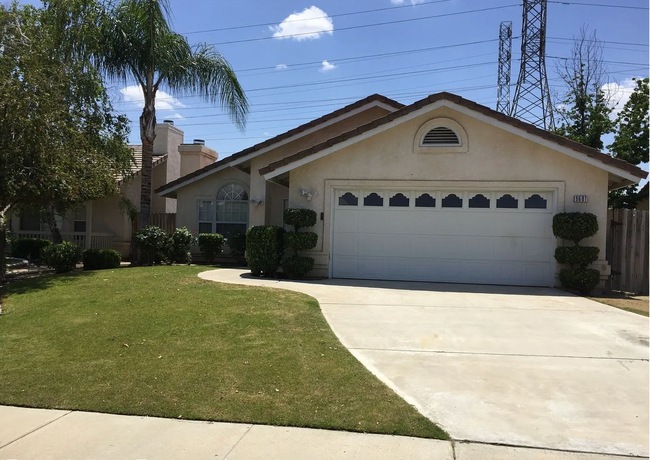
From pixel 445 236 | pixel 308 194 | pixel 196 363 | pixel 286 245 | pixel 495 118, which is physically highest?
pixel 495 118

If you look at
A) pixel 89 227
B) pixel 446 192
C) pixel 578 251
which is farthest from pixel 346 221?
pixel 89 227

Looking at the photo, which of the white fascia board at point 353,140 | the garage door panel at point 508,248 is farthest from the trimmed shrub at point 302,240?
the garage door panel at point 508,248

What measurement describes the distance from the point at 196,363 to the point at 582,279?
929 centimetres

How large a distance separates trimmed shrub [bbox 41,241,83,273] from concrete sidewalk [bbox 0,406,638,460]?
10231mm

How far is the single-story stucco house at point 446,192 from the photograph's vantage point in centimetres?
1188

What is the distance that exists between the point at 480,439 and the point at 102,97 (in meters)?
14.6

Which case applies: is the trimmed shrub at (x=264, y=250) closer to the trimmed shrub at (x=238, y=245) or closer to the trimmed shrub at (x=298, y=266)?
the trimmed shrub at (x=298, y=266)

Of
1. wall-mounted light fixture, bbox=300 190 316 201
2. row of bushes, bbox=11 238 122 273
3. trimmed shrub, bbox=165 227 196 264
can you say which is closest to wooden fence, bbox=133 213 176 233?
trimmed shrub, bbox=165 227 196 264

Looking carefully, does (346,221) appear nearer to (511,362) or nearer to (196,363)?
(511,362)

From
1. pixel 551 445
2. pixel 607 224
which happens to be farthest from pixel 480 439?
pixel 607 224

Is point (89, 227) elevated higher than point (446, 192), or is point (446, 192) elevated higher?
point (446, 192)

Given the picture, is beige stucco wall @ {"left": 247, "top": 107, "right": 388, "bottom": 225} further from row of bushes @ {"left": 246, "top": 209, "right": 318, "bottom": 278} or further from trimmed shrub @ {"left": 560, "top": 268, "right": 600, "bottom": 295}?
trimmed shrub @ {"left": 560, "top": 268, "right": 600, "bottom": 295}

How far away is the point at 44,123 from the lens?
35.4 ft

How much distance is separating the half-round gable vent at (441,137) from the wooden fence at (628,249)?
4486mm
